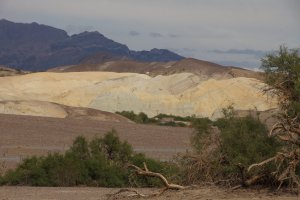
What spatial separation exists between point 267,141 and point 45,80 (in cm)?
7124

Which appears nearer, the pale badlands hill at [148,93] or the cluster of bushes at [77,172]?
the cluster of bushes at [77,172]

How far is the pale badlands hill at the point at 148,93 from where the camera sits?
7106 cm

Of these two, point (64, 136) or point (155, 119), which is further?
point (155, 119)

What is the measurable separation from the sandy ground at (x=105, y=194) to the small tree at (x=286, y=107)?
0.63m

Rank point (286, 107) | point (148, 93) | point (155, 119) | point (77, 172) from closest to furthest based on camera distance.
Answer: point (286, 107), point (77, 172), point (155, 119), point (148, 93)

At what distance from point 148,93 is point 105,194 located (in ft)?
189

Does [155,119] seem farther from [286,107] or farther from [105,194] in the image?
[286,107]

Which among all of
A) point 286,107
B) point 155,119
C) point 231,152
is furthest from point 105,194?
point 155,119

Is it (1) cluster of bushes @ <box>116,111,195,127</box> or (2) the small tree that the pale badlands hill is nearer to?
(1) cluster of bushes @ <box>116,111,195,127</box>

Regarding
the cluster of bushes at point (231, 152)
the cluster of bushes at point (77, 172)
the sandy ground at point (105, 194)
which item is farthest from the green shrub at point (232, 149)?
the cluster of bushes at point (77, 172)

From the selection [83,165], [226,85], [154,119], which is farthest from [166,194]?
[226,85]

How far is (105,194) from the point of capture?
61.3 feet

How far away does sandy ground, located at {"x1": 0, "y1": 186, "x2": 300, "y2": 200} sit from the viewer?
1551cm

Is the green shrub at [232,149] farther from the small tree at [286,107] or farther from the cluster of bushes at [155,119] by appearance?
the cluster of bushes at [155,119]
